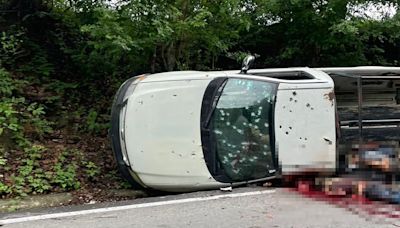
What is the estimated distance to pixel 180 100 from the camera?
514 cm

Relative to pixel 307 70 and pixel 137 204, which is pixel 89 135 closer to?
pixel 137 204

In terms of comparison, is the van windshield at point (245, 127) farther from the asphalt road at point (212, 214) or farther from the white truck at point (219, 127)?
the asphalt road at point (212, 214)

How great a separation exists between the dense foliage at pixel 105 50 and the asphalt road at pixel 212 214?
109cm

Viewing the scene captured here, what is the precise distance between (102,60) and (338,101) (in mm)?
3864

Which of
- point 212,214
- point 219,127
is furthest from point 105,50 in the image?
point 212,214

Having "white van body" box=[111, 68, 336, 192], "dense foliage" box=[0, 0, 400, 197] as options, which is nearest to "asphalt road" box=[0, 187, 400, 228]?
"white van body" box=[111, 68, 336, 192]

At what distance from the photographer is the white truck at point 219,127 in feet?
16.2

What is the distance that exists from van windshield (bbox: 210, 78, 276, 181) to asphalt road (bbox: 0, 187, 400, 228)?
1.15ft

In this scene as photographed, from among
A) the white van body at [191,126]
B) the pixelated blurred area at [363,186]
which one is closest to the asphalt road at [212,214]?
the pixelated blurred area at [363,186]

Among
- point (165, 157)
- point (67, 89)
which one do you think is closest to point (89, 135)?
point (67, 89)

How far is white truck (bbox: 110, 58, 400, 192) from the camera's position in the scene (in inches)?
195

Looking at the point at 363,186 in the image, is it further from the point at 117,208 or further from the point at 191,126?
the point at 117,208

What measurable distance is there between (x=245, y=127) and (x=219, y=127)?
27 centimetres

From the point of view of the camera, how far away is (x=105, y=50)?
23.4 feet
